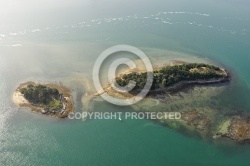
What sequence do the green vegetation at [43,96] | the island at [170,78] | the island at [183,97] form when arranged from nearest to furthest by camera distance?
the island at [183,97], the green vegetation at [43,96], the island at [170,78]

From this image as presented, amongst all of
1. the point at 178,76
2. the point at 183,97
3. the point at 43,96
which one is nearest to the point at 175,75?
the point at 178,76

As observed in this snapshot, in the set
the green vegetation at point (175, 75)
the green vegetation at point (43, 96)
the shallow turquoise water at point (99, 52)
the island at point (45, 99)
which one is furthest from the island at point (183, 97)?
the green vegetation at point (43, 96)

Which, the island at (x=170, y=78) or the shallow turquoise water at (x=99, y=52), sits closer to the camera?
the shallow turquoise water at (x=99, y=52)

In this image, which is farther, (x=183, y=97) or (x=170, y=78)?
(x=170, y=78)

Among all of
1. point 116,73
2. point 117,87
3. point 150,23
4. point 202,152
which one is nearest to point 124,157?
point 202,152

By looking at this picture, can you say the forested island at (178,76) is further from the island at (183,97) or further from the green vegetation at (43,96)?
the green vegetation at (43,96)

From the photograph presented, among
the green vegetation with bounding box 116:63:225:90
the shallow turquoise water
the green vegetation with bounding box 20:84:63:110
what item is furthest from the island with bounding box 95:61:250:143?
the green vegetation with bounding box 20:84:63:110

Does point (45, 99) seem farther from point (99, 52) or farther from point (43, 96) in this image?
point (99, 52)

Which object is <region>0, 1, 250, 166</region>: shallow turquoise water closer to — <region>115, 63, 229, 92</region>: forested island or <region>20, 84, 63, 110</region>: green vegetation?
<region>20, 84, 63, 110</region>: green vegetation
